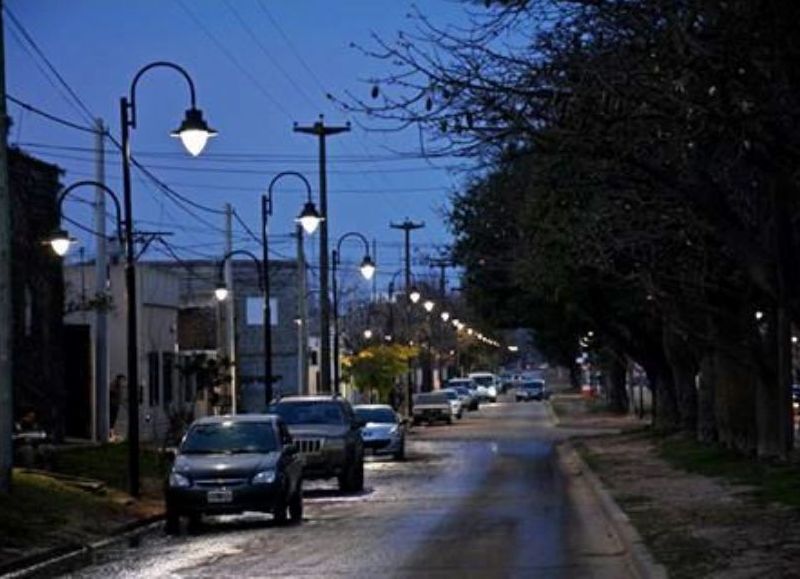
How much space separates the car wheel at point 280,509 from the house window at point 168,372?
33.6 metres

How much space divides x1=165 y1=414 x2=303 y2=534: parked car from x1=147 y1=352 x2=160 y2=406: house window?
30.2 meters

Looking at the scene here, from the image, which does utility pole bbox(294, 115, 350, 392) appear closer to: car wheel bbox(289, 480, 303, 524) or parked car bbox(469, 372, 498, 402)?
car wheel bbox(289, 480, 303, 524)

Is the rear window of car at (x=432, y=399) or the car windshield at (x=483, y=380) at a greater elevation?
the car windshield at (x=483, y=380)

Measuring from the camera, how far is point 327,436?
29.9m

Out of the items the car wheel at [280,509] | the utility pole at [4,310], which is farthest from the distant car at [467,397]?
the utility pole at [4,310]

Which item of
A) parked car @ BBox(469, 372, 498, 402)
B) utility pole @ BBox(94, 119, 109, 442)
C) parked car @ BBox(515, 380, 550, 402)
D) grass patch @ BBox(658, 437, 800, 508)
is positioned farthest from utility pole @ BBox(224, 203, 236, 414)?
parked car @ BBox(515, 380, 550, 402)

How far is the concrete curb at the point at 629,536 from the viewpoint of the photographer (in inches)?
581

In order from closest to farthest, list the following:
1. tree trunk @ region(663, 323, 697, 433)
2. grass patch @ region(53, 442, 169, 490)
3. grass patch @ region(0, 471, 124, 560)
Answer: grass patch @ region(0, 471, 124, 560) → grass patch @ region(53, 442, 169, 490) → tree trunk @ region(663, 323, 697, 433)

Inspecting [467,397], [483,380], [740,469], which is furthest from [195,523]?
[483,380]

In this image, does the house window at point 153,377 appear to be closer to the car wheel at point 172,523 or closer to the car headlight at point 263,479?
the car wheel at point 172,523

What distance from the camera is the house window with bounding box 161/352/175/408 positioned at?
56250 mm

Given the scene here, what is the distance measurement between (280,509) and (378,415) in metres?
22.1

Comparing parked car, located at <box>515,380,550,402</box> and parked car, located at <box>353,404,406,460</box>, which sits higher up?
parked car, located at <box>515,380,550,402</box>

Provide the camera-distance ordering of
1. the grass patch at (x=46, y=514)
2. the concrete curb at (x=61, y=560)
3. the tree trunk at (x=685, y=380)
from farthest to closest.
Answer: the tree trunk at (x=685, y=380), the grass patch at (x=46, y=514), the concrete curb at (x=61, y=560)
